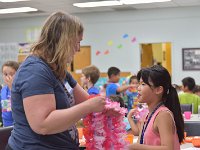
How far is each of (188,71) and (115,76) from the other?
335 centimetres

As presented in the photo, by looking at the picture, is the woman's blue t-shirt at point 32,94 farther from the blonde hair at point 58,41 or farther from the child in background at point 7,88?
the child in background at point 7,88

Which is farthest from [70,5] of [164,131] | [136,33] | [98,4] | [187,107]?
[164,131]

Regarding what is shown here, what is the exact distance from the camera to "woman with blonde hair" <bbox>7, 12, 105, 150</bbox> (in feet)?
4.95

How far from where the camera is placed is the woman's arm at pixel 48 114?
1501mm

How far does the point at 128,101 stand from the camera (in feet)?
21.4

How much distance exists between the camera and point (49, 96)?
5.03 feet

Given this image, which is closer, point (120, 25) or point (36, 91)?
point (36, 91)

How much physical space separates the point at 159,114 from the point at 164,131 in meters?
0.13

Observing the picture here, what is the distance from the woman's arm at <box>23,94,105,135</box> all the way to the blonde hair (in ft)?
0.58

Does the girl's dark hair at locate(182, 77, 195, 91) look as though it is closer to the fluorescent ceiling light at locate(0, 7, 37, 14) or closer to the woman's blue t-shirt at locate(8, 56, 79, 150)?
the woman's blue t-shirt at locate(8, 56, 79, 150)

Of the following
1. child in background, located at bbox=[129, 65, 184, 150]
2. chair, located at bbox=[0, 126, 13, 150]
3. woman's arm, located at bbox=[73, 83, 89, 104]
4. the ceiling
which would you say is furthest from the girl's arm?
the ceiling

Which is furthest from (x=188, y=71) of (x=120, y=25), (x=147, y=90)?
(x=147, y=90)

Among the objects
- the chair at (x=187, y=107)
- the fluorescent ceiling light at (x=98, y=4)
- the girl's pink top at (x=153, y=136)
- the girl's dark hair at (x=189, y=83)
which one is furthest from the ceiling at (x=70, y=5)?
the girl's pink top at (x=153, y=136)

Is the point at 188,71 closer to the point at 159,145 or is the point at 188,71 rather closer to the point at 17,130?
the point at 159,145
